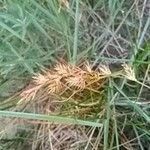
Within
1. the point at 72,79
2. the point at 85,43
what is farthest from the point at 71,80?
the point at 85,43

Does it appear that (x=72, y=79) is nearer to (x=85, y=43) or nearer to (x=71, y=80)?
(x=71, y=80)

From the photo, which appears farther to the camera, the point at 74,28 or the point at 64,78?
the point at 74,28

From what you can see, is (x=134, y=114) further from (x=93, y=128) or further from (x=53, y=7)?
(x=53, y=7)

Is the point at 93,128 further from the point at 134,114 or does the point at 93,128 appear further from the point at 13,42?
the point at 13,42

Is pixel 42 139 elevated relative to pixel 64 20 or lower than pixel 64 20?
lower

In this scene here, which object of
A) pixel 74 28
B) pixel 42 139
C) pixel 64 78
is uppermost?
pixel 74 28

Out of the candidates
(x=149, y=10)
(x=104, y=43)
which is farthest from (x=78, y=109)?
(x=149, y=10)

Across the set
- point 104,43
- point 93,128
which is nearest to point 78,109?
point 93,128
